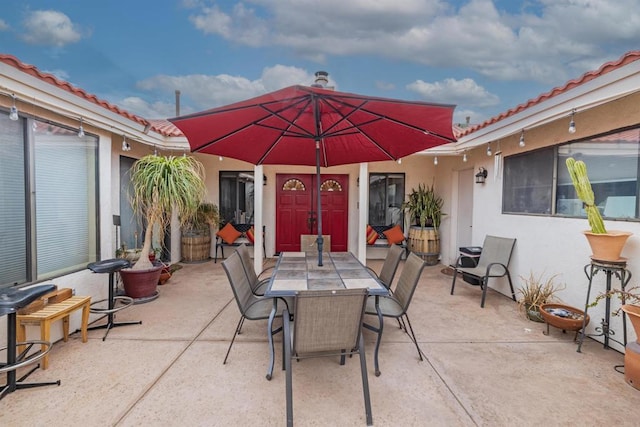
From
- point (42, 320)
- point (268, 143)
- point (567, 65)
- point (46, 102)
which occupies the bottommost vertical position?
Result: point (42, 320)

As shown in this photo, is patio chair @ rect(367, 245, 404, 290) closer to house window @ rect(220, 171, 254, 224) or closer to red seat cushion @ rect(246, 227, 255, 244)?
red seat cushion @ rect(246, 227, 255, 244)

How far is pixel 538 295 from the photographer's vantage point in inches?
138

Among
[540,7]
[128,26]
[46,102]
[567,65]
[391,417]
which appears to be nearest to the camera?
[391,417]

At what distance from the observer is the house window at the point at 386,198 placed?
23.4 feet

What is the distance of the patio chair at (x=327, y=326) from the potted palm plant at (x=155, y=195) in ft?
8.94

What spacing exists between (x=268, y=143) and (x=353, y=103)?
4.38 feet

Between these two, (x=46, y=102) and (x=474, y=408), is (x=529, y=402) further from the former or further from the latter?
(x=46, y=102)

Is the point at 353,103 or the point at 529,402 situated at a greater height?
the point at 353,103

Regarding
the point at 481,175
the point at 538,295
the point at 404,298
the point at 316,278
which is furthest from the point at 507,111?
the point at 316,278

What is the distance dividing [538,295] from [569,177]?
4.62ft

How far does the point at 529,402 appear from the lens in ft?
6.70

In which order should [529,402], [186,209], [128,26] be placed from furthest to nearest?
[128,26]
[186,209]
[529,402]

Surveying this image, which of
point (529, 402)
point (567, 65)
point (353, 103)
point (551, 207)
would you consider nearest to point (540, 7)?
point (567, 65)

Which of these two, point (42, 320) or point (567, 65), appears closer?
point (42, 320)
